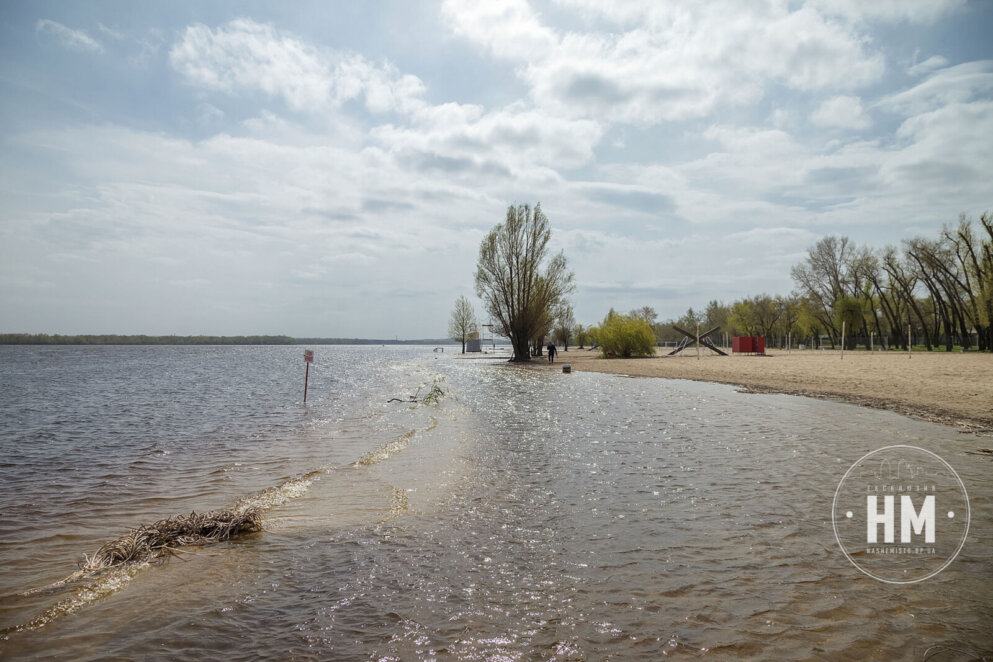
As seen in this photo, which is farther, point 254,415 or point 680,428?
point 254,415

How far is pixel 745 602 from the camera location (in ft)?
12.5

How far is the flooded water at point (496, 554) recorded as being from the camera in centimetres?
340

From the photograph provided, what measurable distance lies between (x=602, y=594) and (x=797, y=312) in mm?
96156

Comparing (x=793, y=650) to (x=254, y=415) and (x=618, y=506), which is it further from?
(x=254, y=415)

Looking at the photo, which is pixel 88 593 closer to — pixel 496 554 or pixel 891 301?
pixel 496 554

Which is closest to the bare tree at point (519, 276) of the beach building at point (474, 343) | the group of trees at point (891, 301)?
the group of trees at point (891, 301)

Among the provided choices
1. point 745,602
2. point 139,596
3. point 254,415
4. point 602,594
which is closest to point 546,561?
point 602,594

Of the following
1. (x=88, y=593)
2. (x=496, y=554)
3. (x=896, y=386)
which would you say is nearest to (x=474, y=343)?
(x=896, y=386)

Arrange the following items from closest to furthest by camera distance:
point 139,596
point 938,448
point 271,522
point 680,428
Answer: point 139,596
point 271,522
point 938,448
point 680,428

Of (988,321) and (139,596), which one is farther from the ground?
(988,321)

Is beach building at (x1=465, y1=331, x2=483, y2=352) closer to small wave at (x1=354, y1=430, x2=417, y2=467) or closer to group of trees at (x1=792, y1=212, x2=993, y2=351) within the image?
group of trees at (x1=792, y1=212, x2=993, y2=351)

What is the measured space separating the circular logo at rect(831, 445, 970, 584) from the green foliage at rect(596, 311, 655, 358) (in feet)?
151

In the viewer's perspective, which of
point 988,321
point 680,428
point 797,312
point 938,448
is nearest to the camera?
point 938,448

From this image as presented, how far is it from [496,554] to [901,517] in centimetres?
452
